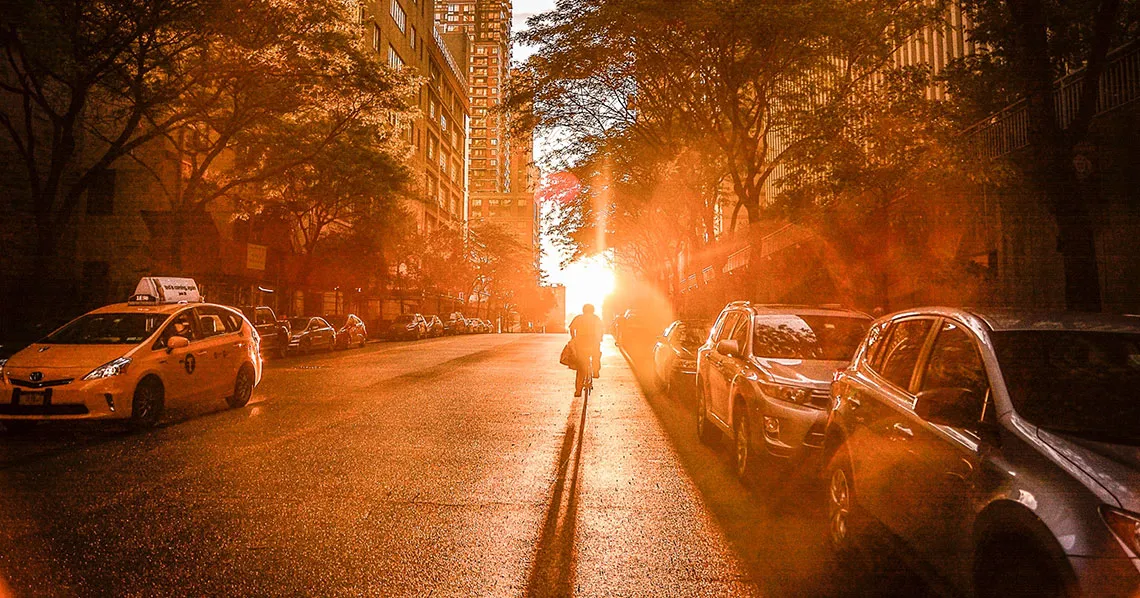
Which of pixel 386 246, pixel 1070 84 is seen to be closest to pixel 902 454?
pixel 1070 84

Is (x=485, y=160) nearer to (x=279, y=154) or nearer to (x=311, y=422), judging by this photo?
(x=279, y=154)

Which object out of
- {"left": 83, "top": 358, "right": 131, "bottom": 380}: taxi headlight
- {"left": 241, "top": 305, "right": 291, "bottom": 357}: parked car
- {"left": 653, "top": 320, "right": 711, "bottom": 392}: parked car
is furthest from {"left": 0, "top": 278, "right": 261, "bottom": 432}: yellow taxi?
{"left": 241, "top": 305, "right": 291, "bottom": 357}: parked car

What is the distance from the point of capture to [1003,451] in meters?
3.14

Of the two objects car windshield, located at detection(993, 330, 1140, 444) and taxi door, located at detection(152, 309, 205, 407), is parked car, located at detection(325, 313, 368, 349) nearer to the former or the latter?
taxi door, located at detection(152, 309, 205, 407)

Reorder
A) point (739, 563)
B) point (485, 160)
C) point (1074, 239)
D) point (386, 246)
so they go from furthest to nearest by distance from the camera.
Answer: point (485, 160) → point (386, 246) → point (1074, 239) → point (739, 563)

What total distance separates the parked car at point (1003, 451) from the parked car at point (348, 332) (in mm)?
28675

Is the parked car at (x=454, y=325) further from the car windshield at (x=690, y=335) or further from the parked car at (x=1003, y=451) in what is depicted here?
the parked car at (x=1003, y=451)

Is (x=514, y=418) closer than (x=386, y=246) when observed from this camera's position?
Yes

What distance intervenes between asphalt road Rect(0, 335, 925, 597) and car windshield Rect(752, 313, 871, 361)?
128 cm

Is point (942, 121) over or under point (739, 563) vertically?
over

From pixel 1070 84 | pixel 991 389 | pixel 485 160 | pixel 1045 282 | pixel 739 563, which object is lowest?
pixel 739 563

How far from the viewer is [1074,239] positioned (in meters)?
8.02

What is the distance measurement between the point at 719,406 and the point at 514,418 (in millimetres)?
3846

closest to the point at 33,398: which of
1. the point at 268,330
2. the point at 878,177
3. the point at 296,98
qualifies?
the point at 878,177
